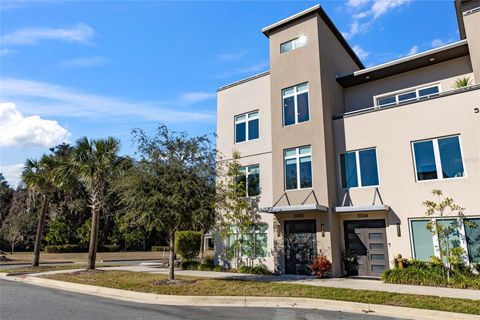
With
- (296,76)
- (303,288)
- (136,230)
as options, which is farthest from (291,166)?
(136,230)

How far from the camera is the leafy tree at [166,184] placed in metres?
13.0

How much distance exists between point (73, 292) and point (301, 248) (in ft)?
31.8

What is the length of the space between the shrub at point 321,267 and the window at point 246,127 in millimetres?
7524

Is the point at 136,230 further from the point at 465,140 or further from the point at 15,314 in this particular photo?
the point at 465,140

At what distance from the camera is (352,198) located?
1605cm

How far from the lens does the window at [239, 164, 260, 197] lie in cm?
1877

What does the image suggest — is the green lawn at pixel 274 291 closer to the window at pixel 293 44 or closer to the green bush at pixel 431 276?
the green bush at pixel 431 276

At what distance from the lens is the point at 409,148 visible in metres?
14.9

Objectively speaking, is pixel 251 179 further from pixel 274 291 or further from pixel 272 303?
pixel 272 303

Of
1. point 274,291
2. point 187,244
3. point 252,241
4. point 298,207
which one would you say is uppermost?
point 298,207

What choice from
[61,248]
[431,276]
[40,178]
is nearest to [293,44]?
[431,276]

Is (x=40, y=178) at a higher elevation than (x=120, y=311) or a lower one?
higher

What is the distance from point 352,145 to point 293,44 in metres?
6.33

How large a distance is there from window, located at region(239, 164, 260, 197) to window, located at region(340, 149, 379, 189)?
14.6 feet
